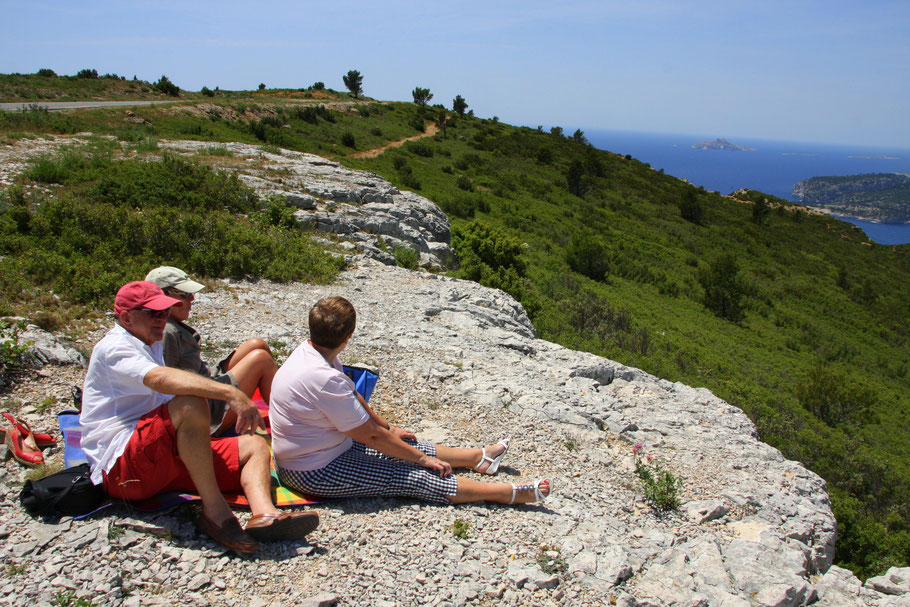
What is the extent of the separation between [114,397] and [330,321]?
4.92ft

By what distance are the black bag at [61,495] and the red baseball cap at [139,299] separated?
3.77 feet

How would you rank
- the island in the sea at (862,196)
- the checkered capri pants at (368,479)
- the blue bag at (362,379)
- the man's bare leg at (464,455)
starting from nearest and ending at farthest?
1. the checkered capri pants at (368,479)
2. the man's bare leg at (464,455)
3. the blue bag at (362,379)
4. the island in the sea at (862,196)

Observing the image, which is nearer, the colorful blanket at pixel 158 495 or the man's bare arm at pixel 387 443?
the colorful blanket at pixel 158 495

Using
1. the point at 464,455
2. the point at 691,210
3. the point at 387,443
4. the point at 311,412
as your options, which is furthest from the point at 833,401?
the point at 691,210

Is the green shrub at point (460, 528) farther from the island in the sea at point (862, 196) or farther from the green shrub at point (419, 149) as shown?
the island in the sea at point (862, 196)

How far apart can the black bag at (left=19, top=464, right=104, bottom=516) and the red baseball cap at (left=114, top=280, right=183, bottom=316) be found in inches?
45.2

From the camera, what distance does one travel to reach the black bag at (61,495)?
10.9ft

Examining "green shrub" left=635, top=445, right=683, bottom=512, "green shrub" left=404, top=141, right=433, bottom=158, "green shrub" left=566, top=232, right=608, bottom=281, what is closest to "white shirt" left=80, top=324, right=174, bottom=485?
"green shrub" left=635, top=445, right=683, bottom=512

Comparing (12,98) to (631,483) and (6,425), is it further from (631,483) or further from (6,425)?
(631,483)

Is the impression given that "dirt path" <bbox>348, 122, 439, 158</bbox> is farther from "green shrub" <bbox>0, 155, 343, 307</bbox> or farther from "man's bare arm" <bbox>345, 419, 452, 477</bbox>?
"man's bare arm" <bbox>345, 419, 452, 477</bbox>

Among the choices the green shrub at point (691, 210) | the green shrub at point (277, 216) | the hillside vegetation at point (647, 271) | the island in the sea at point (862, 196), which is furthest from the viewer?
the island in the sea at point (862, 196)

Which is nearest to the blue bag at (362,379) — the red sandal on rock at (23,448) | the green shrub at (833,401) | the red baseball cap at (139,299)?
the red baseball cap at (139,299)

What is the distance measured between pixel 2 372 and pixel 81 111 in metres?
26.5

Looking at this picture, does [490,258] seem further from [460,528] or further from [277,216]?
[460,528]
